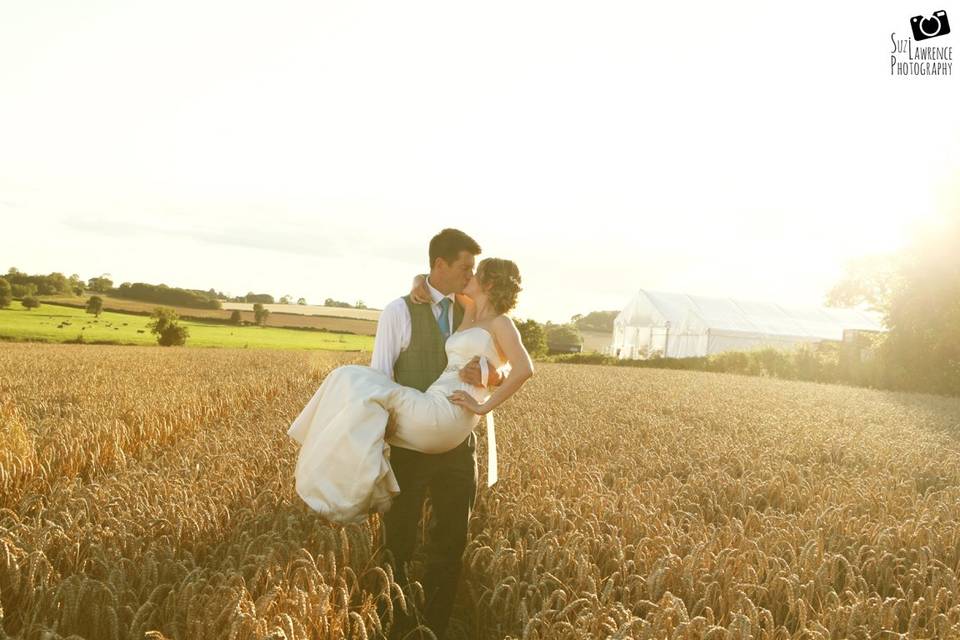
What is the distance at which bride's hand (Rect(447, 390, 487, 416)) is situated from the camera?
4.04 metres

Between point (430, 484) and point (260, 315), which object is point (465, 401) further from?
point (260, 315)

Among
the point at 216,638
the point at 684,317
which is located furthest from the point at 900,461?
the point at 684,317

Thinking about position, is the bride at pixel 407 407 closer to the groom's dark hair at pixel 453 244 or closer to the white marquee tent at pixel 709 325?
the groom's dark hair at pixel 453 244

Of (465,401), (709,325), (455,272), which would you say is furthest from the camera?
(709,325)

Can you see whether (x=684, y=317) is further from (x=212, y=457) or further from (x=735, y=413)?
(x=212, y=457)

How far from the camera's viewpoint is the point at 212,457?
6.27 metres

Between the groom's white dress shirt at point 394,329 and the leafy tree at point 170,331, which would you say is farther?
the leafy tree at point 170,331

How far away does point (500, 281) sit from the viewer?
13.3ft

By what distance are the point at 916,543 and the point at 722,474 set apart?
70.0 inches

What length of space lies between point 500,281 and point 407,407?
844 millimetres

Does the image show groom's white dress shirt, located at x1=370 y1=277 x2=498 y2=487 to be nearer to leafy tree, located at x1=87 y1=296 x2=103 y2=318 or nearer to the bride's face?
the bride's face

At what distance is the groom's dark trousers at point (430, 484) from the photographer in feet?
13.8

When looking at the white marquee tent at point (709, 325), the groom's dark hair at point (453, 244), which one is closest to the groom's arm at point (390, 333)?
the groom's dark hair at point (453, 244)

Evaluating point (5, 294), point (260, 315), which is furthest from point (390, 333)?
point (5, 294)
